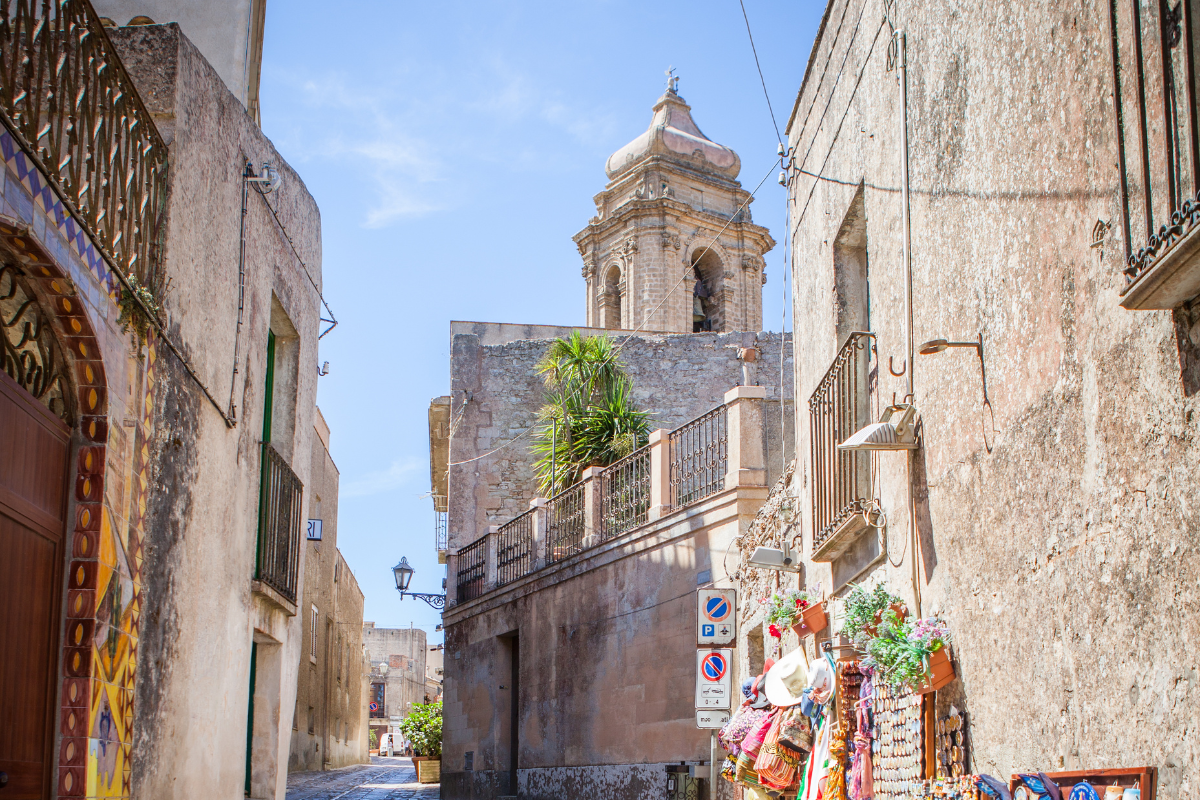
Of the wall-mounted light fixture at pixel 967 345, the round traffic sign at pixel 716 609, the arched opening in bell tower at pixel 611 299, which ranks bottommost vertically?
the round traffic sign at pixel 716 609

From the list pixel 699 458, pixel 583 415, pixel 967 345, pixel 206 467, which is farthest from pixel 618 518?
pixel 967 345

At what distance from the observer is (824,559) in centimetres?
901

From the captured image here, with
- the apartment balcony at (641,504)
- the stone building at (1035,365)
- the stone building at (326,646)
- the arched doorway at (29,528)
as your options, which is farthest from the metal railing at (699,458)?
Result: the arched doorway at (29,528)

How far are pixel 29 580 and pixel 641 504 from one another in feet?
34.2

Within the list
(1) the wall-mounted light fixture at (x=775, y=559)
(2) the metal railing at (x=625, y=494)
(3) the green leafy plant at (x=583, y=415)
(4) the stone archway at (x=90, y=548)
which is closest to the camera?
(4) the stone archway at (x=90, y=548)

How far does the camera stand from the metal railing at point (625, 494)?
15430mm

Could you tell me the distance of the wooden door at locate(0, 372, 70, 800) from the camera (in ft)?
17.0

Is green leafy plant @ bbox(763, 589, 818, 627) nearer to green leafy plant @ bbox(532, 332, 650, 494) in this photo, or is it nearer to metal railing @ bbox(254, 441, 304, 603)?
metal railing @ bbox(254, 441, 304, 603)

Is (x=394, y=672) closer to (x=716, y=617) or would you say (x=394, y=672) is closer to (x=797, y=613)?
(x=716, y=617)

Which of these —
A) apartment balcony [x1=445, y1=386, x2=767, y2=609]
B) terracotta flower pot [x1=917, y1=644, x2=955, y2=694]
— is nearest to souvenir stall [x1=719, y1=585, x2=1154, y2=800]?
terracotta flower pot [x1=917, y1=644, x2=955, y2=694]

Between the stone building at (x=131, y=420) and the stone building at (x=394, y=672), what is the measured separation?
4770cm

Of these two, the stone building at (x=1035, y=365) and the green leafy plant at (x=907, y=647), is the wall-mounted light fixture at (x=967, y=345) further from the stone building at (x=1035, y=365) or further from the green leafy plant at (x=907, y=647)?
the green leafy plant at (x=907, y=647)

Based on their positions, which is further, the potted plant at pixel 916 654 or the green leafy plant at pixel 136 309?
the green leafy plant at pixel 136 309

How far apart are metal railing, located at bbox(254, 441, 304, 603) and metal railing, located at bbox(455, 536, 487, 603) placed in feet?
29.8
